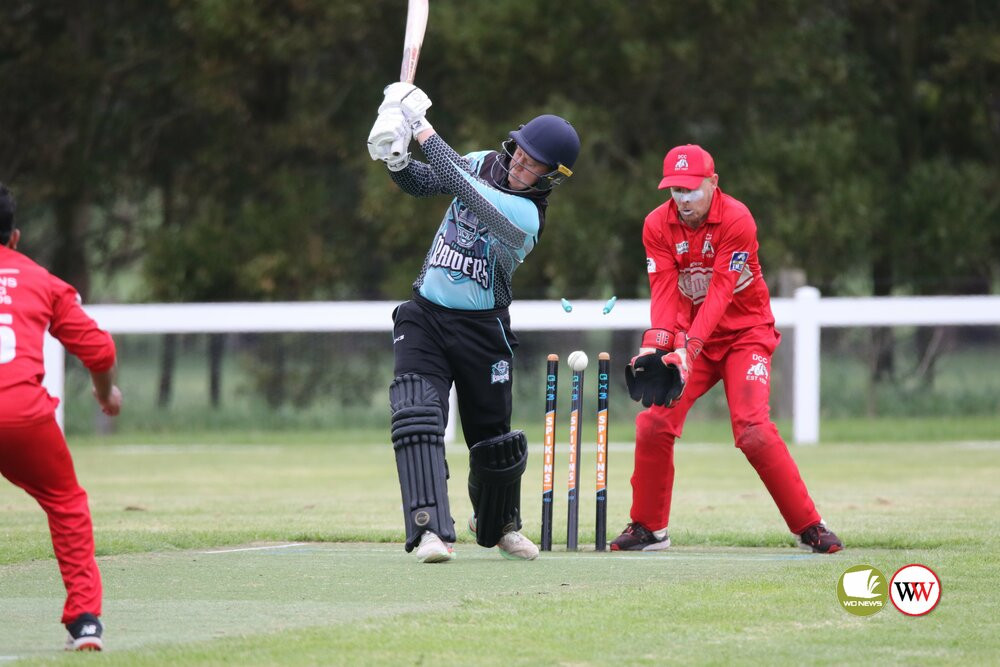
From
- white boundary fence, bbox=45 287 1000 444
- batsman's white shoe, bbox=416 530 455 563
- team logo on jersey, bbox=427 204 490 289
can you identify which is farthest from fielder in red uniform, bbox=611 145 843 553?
white boundary fence, bbox=45 287 1000 444

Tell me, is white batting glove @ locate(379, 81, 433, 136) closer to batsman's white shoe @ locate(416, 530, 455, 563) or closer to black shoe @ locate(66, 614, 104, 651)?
batsman's white shoe @ locate(416, 530, 455, 563)

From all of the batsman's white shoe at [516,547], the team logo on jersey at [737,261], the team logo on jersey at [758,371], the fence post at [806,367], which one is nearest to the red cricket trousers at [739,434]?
the team logo on jersey at [758,371]

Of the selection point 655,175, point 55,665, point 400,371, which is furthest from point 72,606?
point 655,175

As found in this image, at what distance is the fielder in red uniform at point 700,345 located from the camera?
8.30 m

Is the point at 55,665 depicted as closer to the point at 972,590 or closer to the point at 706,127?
the point at 972,590

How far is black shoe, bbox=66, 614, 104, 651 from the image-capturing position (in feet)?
18.0

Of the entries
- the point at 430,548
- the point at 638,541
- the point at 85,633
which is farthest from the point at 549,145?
the point at 85,633

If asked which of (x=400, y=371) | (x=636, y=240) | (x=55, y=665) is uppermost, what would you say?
(x=636, y=240)

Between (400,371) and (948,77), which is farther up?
(948,77)

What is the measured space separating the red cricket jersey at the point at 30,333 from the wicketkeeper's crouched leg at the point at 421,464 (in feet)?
7.28

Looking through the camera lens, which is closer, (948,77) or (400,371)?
(400,371)

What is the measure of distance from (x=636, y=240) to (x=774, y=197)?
1.94 m

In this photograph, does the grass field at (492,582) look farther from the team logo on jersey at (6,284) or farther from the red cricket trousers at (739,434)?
the team logo on jersey at (6,284)

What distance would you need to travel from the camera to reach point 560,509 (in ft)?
38.5
